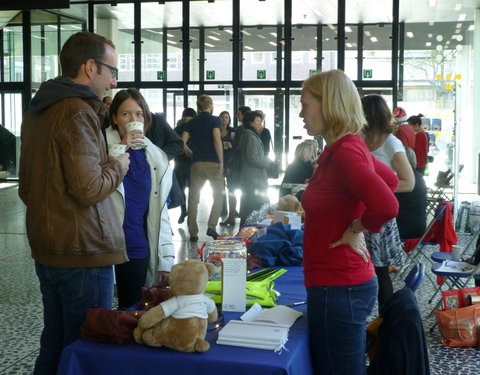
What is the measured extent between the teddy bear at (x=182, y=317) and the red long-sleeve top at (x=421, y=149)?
9.06 m

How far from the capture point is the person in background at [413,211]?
4.96m

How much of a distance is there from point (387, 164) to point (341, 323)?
87.4 inches

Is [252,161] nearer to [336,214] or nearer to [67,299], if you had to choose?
[67,299]

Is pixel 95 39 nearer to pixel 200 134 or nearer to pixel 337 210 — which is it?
pixel 337 210

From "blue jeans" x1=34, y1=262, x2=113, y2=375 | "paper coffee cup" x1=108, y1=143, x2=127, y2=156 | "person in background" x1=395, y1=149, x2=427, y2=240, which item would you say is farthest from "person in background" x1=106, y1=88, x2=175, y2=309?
"person in background" x1=395, y1=149, x2=427, y2=240

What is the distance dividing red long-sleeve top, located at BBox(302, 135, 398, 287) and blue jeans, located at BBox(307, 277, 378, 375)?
0.11 feet

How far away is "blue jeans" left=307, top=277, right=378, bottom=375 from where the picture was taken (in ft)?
7.49

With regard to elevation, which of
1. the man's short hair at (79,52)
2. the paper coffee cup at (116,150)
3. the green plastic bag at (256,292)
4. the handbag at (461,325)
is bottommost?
the handbag at (461,325)

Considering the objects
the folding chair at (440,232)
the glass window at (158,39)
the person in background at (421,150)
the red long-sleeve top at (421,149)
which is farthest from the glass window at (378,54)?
the folding chair at (440,232)

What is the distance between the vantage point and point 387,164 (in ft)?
14.3

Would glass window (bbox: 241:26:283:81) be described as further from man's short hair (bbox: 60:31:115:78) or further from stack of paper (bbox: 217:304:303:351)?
stack of paper (bbox: 217:304:303:351)

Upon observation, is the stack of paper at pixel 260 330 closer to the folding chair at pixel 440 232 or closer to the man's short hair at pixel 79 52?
the man's short hair at pixel 79 52

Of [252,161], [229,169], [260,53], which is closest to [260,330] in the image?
[252,161]

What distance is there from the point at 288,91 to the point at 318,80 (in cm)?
1208
